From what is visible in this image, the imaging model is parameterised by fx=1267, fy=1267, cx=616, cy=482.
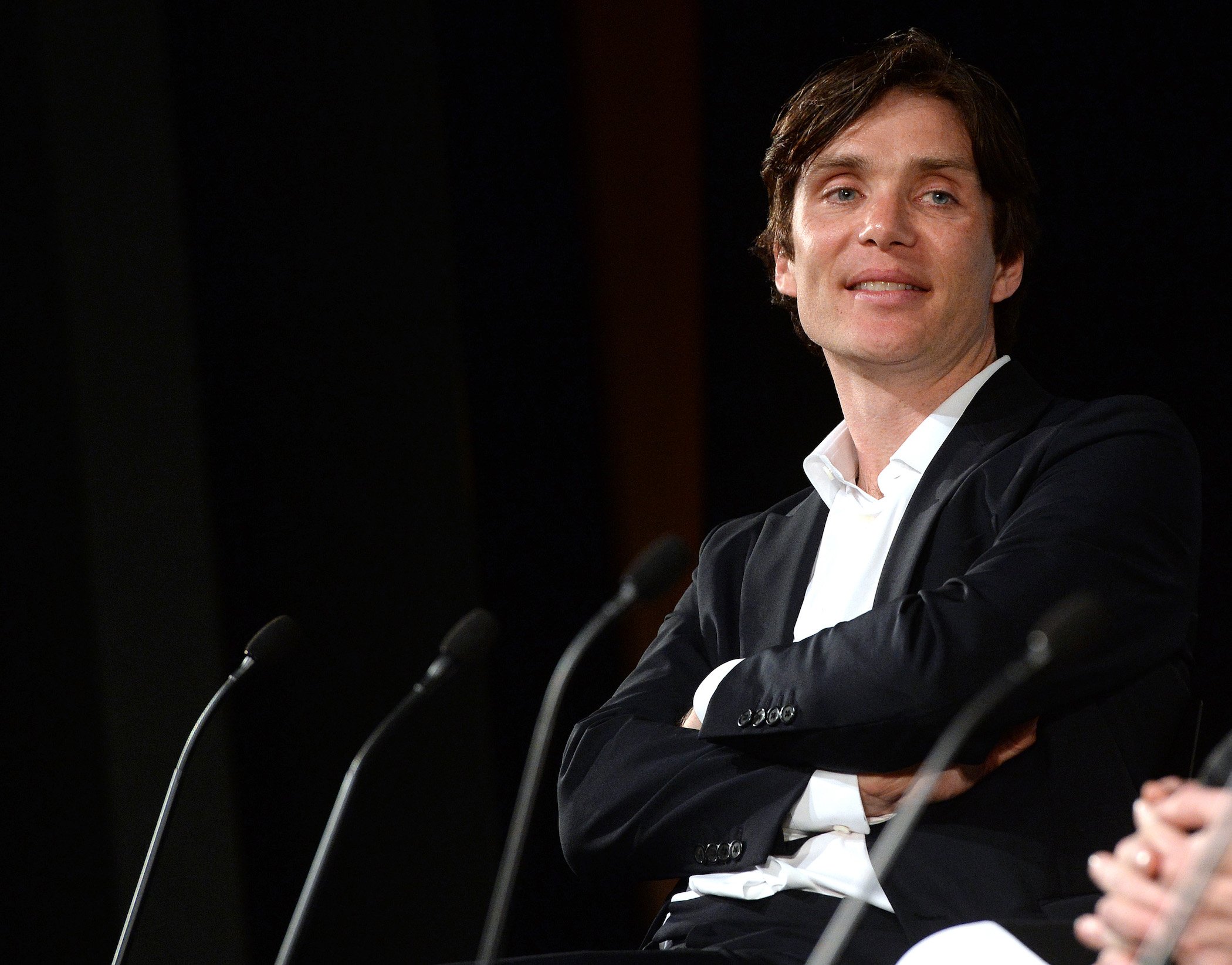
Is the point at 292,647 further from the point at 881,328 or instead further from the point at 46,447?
the point at 46,447

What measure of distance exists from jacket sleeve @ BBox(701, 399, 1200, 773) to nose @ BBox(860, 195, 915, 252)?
449 millimetres

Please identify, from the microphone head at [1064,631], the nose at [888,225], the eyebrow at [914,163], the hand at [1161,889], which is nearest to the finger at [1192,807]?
the hand at [1161,889]

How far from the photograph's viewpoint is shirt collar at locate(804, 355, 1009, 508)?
1.76 metres

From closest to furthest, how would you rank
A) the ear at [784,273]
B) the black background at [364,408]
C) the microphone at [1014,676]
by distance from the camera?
1. the microphone at [1014,676]
2. the ear at [784,273]
3. the black background at [364,408]

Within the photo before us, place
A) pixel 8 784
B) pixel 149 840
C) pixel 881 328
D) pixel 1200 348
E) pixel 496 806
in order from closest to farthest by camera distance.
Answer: pixel 881 328
pixel 1200 348
pixel 8 784
pixel 149 840
pixel 496 806

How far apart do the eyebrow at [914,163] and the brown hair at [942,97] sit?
0.02 metres

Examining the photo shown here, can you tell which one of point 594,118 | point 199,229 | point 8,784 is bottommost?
point 8,784

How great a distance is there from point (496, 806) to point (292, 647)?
155cm

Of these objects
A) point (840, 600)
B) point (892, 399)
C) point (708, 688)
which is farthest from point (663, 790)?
point (892, 399)

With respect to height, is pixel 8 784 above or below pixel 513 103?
below

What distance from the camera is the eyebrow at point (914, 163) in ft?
6.33

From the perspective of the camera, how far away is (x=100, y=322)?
2715 millimetres

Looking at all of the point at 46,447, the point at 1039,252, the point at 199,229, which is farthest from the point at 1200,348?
the point at 46,447

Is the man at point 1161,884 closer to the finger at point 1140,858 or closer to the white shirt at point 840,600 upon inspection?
the finger at point 1140,858
